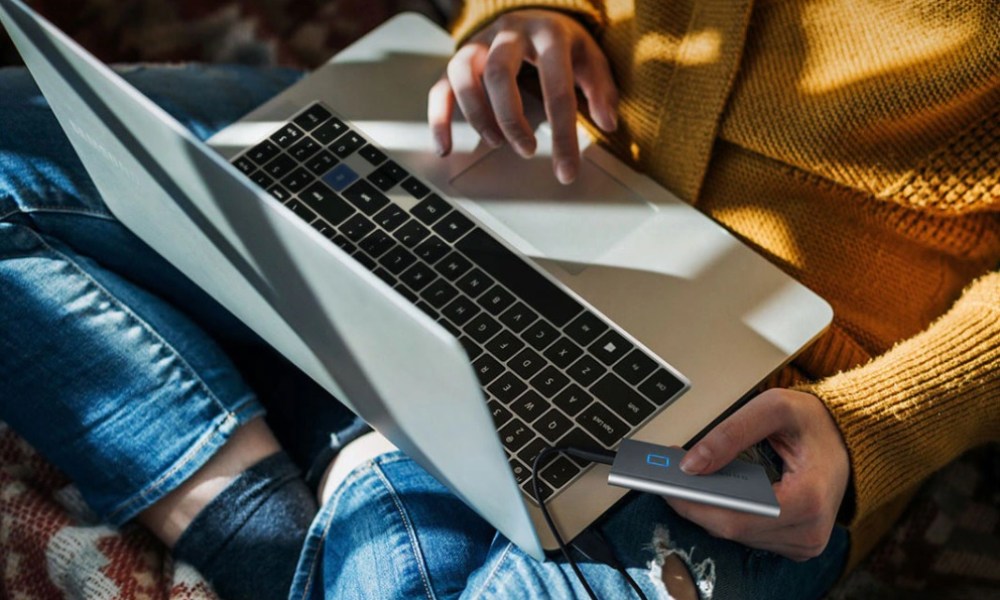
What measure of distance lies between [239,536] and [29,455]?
0.25m

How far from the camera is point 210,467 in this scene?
878mm

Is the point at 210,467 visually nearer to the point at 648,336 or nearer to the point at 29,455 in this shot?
the point at 29,455

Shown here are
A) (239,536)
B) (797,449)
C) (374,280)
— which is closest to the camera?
(374,280)

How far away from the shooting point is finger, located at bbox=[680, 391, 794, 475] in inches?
26.2

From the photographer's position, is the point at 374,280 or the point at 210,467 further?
the point at 210,467

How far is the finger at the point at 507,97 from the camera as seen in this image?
2.85 ft

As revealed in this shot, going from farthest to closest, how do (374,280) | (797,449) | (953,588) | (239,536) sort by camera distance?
(953,588), (239,536), (797,449), (374,280)

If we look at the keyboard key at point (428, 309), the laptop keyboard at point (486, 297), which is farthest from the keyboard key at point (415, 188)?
the keyboard key at point (428, 309)

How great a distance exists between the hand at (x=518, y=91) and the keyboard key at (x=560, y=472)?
27cm

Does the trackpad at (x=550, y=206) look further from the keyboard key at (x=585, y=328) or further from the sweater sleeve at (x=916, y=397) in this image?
the sweater sleeve at (x=916, y=397)

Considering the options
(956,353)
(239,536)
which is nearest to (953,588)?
(956,353)

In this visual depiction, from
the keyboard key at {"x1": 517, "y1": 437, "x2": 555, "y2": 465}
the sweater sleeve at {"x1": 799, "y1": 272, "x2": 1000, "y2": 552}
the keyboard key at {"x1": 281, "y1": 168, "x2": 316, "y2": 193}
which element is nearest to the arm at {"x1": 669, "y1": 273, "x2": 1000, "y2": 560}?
the sweater sleeve at {"x1": 799, "y1": 272, "x2": 1000, "y2": 552}

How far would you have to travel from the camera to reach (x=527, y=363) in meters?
0.77

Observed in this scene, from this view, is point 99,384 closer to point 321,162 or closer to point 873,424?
point 321,162
